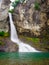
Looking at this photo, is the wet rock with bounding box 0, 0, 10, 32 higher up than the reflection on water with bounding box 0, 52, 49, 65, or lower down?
higher up

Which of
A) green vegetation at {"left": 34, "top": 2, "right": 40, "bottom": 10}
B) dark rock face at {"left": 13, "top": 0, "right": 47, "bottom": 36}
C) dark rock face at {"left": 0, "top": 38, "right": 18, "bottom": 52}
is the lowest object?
dark rock face at {"left": 0, "top": 38, "right": 18, "bottom": 52}

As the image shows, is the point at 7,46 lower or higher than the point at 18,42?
lower

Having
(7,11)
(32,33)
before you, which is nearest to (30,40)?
(32,33)

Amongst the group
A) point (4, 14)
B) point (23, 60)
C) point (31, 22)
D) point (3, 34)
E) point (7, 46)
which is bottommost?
point (7, 46)

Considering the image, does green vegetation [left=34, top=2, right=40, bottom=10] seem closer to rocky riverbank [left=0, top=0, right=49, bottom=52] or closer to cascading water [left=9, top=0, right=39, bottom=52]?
rocky riverbank [left=0, top=0, right=49, bottom=52]

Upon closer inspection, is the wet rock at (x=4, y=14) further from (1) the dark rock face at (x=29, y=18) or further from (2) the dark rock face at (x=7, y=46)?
(2) the dark rock face at (x=7, y=46)

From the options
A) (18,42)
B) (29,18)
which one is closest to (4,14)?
(29,18)

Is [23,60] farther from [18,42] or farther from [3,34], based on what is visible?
[3,34]

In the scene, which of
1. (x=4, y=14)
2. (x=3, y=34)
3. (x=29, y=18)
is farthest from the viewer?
(x=4, y=14)

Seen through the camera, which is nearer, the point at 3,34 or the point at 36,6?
the point at 3,34

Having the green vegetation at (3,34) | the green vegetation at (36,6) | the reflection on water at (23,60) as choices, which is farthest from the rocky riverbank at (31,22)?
the reflection on water at (23,60)

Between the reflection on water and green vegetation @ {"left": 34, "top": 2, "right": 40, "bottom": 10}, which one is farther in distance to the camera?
green vegetation @ {"left": 34, "top": 2, "right": 40, "bottom": 10}

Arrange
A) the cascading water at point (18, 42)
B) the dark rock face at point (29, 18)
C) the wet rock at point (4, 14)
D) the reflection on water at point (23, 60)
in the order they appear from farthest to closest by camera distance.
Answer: the wet rock at point (4, 14), the dark rock face at point (29, 18), the cascading water at point (18, 42), the reflection on water at point (23, 60)

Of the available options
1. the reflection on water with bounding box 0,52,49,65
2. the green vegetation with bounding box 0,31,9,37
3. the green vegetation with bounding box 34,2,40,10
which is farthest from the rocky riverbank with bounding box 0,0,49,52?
the reflection on water with bounding box 0,52,49,65
